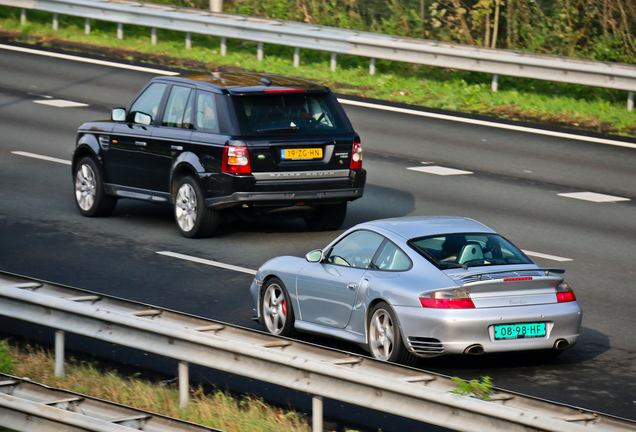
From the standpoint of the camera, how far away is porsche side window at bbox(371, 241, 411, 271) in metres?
9.30

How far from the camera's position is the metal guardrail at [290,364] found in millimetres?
6160

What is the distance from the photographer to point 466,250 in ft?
30.7

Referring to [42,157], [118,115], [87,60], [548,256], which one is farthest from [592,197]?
[87,60]

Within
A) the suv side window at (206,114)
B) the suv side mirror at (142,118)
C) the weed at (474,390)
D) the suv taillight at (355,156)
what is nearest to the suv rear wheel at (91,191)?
the suv side mirror at (142,118)

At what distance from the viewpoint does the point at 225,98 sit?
552 inches

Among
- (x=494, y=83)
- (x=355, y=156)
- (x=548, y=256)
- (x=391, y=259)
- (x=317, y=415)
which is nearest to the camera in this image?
(x=317, y=415)

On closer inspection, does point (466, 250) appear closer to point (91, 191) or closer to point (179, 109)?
point (179, 109)

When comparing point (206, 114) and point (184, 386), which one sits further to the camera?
point (206, 114)

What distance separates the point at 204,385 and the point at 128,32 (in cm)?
2208

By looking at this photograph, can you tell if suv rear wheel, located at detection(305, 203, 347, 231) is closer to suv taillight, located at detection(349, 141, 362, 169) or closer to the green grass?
suv taillight, located at detection(349, 141, 362, 169)

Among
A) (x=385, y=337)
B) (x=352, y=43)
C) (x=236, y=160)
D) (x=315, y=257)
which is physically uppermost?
(x=352, y=43)

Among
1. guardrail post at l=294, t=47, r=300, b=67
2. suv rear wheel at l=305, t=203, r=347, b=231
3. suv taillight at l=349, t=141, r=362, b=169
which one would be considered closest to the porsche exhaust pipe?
suv taillight at l=349, t=141, r=362, b=169

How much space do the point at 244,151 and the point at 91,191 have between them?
325cm

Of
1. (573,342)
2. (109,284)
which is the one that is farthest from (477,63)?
(573,342)
